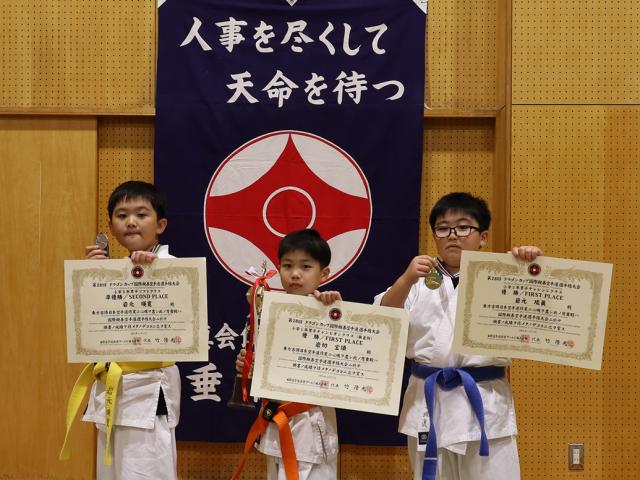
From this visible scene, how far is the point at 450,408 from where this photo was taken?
291cm

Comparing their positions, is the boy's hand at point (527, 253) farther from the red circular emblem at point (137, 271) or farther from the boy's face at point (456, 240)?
the red circular emblem at point (137, 271)

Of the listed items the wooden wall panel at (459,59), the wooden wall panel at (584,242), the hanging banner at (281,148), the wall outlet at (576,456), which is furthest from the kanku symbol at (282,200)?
the wall outlet at (576,456)

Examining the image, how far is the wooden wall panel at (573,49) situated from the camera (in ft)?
13.5

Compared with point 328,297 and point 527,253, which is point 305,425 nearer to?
point 328,297

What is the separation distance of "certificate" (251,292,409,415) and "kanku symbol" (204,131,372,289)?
1.34 meters

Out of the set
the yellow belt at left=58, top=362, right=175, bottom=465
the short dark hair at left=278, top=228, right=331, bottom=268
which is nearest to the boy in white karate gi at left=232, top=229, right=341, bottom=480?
the short dark hair at left=278, top=228, right=331, bottom=268

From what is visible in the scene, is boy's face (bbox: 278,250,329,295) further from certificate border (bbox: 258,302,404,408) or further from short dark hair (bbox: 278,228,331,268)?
certificate border (bbox: 258,302,404,408)

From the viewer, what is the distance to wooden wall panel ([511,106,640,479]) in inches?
160

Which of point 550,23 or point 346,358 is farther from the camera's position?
point 550,23

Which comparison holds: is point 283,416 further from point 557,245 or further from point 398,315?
point 557,245

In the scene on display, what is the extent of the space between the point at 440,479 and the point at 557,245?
1711 millimetres

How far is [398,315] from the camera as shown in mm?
2875

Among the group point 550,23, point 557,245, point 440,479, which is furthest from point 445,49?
point 440,479

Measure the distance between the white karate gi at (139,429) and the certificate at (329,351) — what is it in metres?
Answer: 0.46
